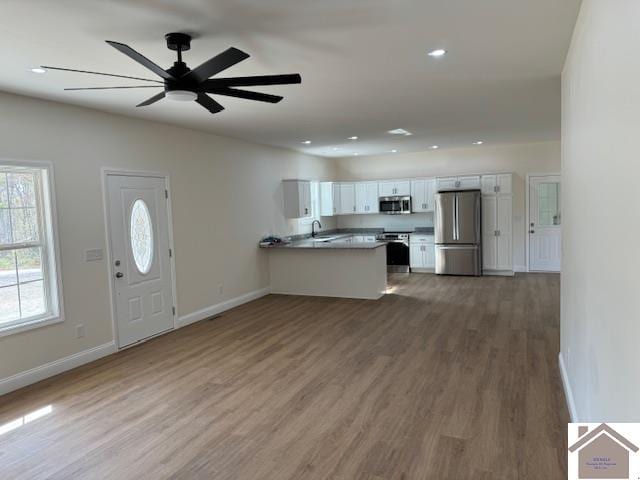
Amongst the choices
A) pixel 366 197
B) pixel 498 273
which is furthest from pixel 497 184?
pixel 366 197

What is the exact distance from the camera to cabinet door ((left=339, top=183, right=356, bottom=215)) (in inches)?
392

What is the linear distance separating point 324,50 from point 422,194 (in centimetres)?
651

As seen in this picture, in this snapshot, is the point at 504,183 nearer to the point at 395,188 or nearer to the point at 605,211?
the point at 395,188

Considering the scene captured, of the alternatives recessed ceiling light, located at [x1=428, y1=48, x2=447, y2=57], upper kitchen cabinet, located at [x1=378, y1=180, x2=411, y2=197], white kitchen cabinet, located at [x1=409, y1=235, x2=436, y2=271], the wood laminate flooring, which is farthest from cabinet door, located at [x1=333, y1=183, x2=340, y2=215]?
recessed ceiling light, located at [x1=428, y1=48, x2=447, y2=57]

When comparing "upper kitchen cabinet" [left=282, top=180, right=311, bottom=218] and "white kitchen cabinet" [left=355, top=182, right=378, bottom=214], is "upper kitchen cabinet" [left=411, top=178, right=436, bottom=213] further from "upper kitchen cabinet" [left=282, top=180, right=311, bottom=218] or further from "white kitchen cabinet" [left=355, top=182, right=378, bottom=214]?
"upper kitchen cabinet" [left=282, top=180, right=311, bottom=218]

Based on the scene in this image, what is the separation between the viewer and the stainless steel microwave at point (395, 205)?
9.30 m

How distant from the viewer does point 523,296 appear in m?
6.73

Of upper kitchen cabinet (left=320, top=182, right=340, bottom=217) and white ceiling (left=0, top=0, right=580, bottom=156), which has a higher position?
→ white ceiling (left=0, top=0, right=580, bottom=156)

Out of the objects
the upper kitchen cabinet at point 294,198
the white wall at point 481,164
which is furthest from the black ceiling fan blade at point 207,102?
the white wall at point 481,164

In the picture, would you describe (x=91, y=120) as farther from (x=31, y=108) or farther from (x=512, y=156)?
(x=512, y=156)

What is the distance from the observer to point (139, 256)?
17.0 ft

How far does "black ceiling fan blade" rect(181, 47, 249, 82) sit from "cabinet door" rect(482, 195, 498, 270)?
724 centimetres

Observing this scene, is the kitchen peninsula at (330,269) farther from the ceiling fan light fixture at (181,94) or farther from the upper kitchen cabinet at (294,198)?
the ceiling fan light fixture at (181,94)

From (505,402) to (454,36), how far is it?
2.78m
